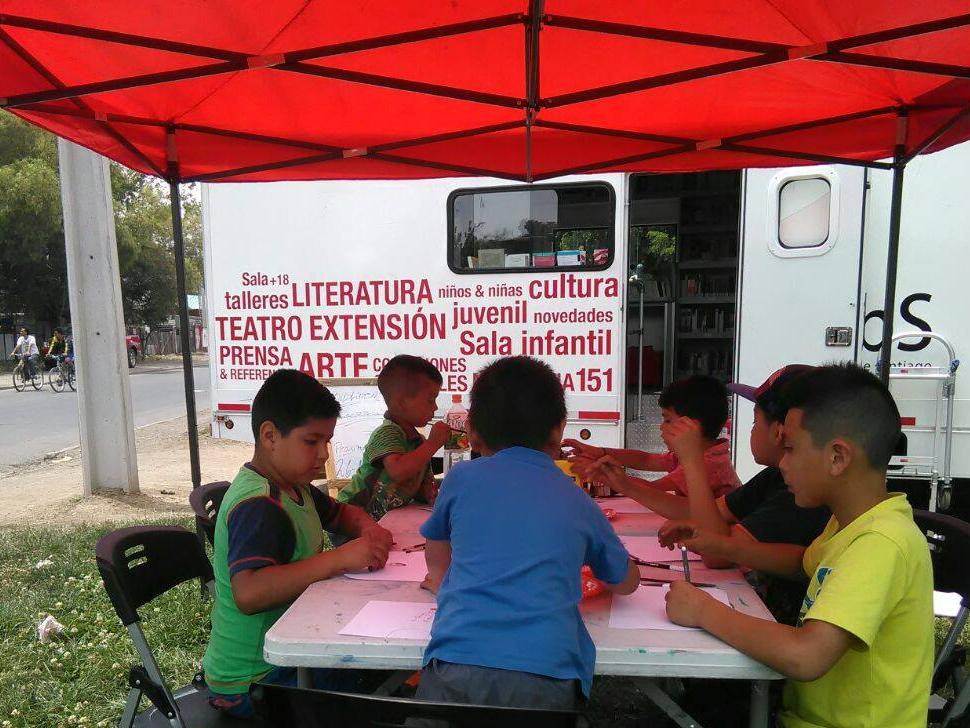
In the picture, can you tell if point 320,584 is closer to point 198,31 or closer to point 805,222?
point 198,31

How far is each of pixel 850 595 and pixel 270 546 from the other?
129cm

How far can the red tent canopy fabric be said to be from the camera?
6.61 feet

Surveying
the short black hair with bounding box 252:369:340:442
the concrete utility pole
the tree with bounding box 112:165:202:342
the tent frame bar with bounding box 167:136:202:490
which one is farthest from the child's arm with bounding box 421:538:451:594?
the tree with bounding box 112:165:202:342

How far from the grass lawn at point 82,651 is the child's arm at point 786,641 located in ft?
3.66

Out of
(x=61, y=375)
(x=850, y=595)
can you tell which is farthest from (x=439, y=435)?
(x=61, y=375)

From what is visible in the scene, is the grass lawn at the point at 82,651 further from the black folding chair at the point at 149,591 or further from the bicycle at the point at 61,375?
the bicycle at the point at 61,375

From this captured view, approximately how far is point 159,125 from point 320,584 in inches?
92.3

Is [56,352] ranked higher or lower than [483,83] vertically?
lower

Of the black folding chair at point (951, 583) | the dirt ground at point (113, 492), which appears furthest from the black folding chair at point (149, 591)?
the dirt ground at point (113, 492)

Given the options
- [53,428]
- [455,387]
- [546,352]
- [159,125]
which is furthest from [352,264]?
[53,428]

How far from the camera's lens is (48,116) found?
2695mm

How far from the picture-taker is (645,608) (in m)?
1.57

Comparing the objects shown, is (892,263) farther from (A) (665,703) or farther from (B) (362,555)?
(B) (362,555)

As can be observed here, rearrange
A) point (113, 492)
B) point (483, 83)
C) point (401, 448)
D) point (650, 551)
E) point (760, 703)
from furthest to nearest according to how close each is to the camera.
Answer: point (113, 492) → point (401, 448) → point (483, 83) → point (650, 551) → point (760, 703)
